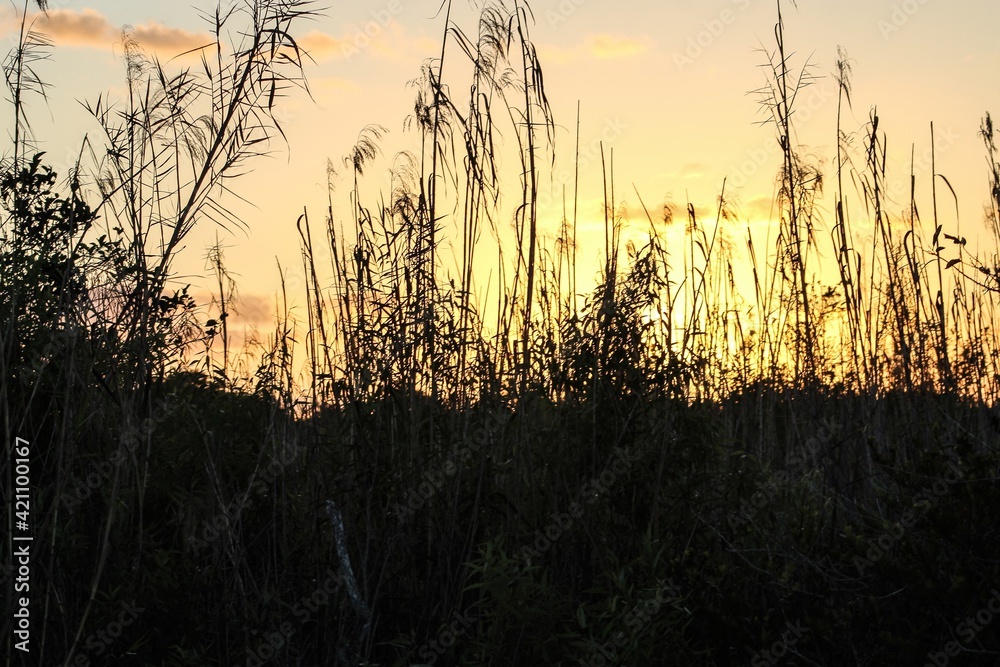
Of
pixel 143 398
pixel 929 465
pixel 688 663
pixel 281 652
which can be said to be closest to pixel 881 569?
pixel 929 465

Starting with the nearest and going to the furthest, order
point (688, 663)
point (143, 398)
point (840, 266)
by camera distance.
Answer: point (143, 398), point (688, 663), point (840, 266)

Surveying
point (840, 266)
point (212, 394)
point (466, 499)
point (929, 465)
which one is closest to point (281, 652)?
point (466, 499)

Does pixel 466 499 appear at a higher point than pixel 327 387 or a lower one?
lower

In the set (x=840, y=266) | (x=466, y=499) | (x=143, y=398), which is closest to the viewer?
(x=143, y=398)

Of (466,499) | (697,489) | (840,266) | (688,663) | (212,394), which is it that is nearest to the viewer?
(688,663)

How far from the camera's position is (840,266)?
15.0 feet

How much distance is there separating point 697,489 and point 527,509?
0.74m

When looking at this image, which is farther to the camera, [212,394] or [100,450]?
[212,394]

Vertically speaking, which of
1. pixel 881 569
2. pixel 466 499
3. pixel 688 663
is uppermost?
pixel 466 499

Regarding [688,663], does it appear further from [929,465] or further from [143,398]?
[143,398]

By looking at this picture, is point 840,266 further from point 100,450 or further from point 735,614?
point 100,450

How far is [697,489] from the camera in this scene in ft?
12.5

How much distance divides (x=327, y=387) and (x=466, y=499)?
0.79 meters

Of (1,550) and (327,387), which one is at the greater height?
(327,387)
